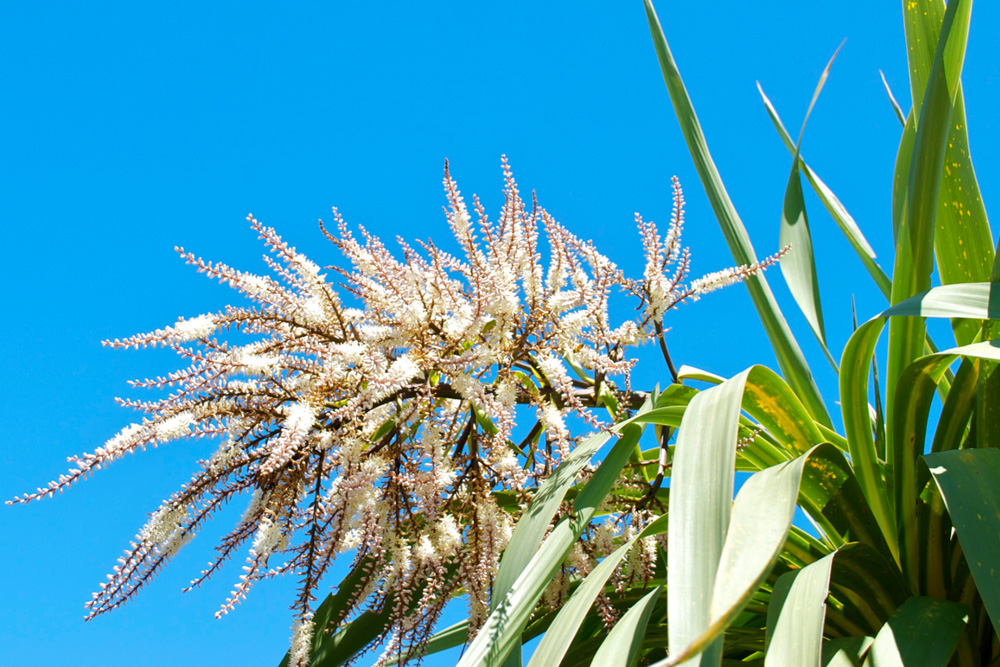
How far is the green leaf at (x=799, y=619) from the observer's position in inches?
34.7

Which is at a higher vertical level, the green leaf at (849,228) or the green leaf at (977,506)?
the green leaf at (849,228)

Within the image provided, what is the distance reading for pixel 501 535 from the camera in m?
1.29

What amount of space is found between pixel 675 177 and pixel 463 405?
59 cm

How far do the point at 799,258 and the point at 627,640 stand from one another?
119cm

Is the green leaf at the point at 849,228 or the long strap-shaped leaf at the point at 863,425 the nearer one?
the long strap-shaped leaf at the point at 863,425

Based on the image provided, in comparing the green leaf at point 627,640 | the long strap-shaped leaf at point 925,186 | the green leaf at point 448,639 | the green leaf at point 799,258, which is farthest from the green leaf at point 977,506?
the green leaf at point 448,639

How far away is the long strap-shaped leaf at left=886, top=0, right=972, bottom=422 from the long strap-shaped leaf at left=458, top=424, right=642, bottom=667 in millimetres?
592

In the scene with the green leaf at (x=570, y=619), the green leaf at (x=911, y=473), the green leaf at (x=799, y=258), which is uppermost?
the green leaf at (x=799, y=258)

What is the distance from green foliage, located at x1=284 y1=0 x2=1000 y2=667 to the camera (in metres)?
0.89

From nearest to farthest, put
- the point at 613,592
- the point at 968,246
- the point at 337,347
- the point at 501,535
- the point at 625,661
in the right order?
the point at 625,661 → the point at 337,347 → the point at 501,535 → the point at 968,246 → the point at 613,592

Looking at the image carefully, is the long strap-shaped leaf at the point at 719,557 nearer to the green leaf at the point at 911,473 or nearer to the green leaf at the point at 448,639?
the green leaf at the point at 911,473

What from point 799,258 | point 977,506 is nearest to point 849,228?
point 799,258

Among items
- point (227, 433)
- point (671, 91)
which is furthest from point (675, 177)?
point (227, 433)

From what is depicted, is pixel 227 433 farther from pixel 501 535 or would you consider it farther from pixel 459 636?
pixel 459 636
